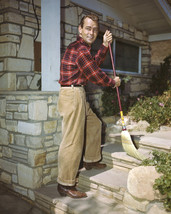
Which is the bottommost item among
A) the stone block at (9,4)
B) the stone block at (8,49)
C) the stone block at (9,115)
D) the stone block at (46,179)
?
the stone block at (46,179)

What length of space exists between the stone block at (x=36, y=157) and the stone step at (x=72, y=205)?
41 centimetres

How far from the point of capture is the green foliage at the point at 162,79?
22.4 feet

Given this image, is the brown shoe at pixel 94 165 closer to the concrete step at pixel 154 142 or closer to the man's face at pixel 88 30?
the concrete step at pixel 154 142

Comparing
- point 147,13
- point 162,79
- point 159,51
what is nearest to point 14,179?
point 162,79

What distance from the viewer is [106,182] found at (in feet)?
9.82

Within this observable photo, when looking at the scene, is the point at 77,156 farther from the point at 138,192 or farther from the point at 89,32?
the point at 89,32

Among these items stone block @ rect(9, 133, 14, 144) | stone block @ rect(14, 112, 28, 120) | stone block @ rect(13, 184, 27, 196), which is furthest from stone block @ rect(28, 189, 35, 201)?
stone block @ rect(14, 112, 28, 120)

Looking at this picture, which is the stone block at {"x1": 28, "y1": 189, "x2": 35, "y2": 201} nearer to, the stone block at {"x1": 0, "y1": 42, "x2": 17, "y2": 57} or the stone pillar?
the stone pillar

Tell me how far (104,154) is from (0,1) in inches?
131

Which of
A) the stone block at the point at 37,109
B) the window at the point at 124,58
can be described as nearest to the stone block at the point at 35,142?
the stone block at the point at 37,109

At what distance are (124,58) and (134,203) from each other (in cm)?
496

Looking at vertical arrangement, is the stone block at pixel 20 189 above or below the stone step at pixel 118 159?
below

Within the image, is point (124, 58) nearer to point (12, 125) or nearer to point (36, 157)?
point (12, 125)

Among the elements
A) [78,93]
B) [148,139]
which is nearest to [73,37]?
[78,93]
